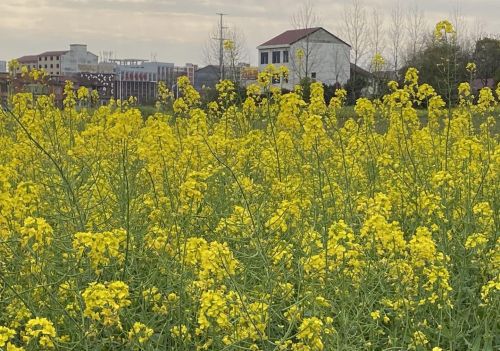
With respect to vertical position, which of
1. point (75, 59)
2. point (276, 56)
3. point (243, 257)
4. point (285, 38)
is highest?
point (285, 38)

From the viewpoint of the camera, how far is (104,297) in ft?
7.74

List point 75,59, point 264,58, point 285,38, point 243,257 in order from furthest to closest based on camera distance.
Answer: point 264,58 < point 285,38 < point 75,59 < point 243,257

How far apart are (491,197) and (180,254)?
2.60m

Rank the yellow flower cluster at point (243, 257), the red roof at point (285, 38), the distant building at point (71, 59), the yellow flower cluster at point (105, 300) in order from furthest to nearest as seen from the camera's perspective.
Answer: the red roof at point (285, 38), the distant building at point (71, 59), the yellow flower cluster at point (243, 257), the yellow flower cluster at point (105, 300)

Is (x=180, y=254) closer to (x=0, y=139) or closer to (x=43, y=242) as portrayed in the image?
(x=43, y=242)

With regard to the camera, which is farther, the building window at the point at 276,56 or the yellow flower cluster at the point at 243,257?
the building window at the point at 276,56

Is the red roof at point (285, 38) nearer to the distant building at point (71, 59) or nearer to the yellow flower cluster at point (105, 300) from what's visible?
the distant building at point (71, 59)

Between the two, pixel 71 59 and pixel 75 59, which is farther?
pixel 71 59

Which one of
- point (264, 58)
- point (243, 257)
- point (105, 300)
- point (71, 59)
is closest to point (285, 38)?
point (264, 58)

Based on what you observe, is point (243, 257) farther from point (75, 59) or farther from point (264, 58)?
point (264, 58)

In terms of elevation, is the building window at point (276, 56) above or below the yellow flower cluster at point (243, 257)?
above

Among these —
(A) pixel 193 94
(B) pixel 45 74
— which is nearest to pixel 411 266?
(A) pixel 193 94

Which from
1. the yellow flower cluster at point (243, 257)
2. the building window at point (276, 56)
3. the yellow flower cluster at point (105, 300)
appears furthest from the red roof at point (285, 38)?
the yellow flower cluster at point (105, 300)

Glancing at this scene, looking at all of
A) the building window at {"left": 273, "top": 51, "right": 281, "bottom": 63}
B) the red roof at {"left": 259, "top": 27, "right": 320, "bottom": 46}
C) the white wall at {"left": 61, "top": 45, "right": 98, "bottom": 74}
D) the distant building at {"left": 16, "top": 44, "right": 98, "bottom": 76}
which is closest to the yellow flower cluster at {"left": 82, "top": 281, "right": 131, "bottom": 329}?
the distant building at {"left": 16, "top": 44, "right": 98, "bottom": 76}
